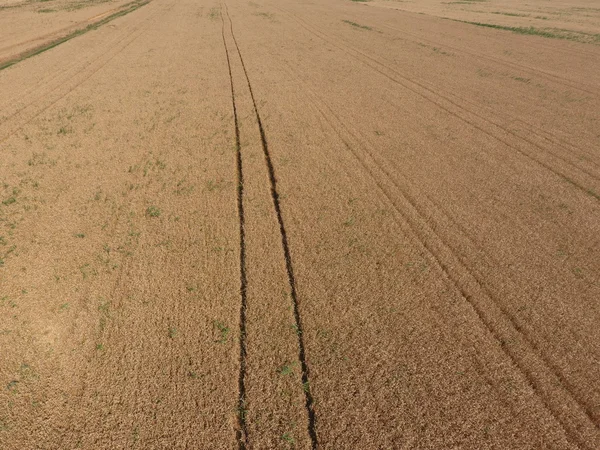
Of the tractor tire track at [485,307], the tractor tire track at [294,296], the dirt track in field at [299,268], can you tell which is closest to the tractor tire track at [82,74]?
the dirt track in field at [299,268]

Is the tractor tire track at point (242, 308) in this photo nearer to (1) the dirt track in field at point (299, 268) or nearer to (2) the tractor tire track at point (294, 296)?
(1) the dirt track in field at point (299, 268)

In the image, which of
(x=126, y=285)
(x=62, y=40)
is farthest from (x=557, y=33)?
(x=62, y=40)

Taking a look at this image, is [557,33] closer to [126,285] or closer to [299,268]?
[299,268]

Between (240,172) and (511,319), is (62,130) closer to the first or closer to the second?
(240,172)

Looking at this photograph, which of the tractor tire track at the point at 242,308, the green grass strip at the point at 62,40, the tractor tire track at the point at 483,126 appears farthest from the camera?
the green grass strip at the point at 62,40

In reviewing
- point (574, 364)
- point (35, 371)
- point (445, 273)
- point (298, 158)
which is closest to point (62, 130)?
point (298, 158)

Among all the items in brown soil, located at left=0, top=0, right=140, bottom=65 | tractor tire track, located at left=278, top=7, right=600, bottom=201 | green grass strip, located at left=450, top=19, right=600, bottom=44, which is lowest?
tractor tire track, located at left=278, top=7, right=600, bottom=201

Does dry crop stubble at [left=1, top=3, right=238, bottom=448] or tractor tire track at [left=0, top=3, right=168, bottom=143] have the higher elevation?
tractor tire track at [left=0, top=3, right=168, bottom=143]

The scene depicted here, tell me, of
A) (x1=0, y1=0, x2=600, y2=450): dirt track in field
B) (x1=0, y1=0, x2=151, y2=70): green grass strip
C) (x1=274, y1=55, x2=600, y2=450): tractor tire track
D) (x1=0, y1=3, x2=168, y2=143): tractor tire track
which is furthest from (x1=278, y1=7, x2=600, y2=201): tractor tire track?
(x1=0, y1=0, x2=151, y2=70): green grass strip

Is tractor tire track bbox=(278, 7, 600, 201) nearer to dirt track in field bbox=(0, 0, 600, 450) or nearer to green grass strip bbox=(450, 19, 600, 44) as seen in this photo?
dirt track in field bbox=(0, 0, 600, 450)
